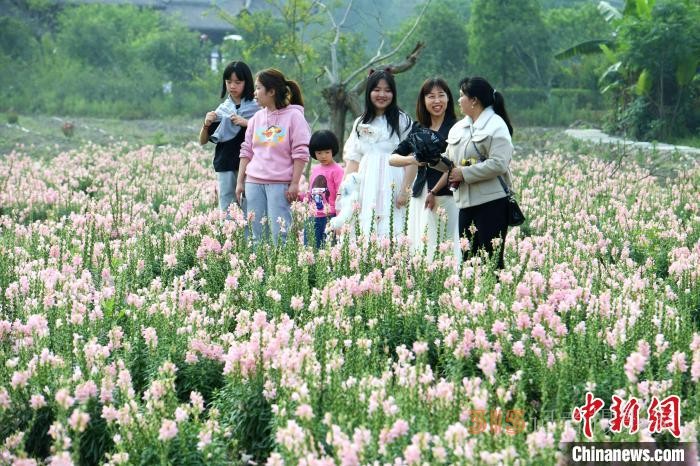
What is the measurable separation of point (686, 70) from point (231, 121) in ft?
49.4

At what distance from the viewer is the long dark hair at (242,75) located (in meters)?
7.17

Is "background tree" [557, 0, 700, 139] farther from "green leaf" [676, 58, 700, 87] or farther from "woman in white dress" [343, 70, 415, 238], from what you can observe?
"woman in white dress" [343, 70, 415, 238]

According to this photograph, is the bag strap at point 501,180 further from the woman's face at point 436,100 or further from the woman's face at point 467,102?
the woman's face at point 436,100

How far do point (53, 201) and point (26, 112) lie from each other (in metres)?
18.1

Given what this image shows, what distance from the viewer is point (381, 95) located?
6531 millimetres

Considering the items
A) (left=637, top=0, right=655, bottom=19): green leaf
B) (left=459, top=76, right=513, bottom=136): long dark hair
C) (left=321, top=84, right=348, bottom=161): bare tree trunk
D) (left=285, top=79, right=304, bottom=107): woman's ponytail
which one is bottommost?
(left=459, top=76, right=513, bottom=136): long dark hair

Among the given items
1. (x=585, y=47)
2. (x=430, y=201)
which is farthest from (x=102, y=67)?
(x=430, y=201)

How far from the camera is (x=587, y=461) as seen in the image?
10.5 feet

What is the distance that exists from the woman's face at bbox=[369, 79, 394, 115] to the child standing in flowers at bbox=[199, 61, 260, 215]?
3.55 ft

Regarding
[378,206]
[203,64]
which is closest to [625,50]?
[378,206]

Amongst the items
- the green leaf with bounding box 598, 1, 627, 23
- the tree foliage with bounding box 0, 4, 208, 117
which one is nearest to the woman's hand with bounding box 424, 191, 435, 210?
the green leaf with bounding box 598, 1, 627, 23

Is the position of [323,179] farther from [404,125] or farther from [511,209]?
[511,209]

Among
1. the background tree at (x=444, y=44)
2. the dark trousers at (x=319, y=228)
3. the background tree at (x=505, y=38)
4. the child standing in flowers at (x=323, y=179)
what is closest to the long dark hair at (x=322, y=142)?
the child standing in flowers at (x=323, y=179)

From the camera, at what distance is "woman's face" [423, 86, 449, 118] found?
6.13 metres
